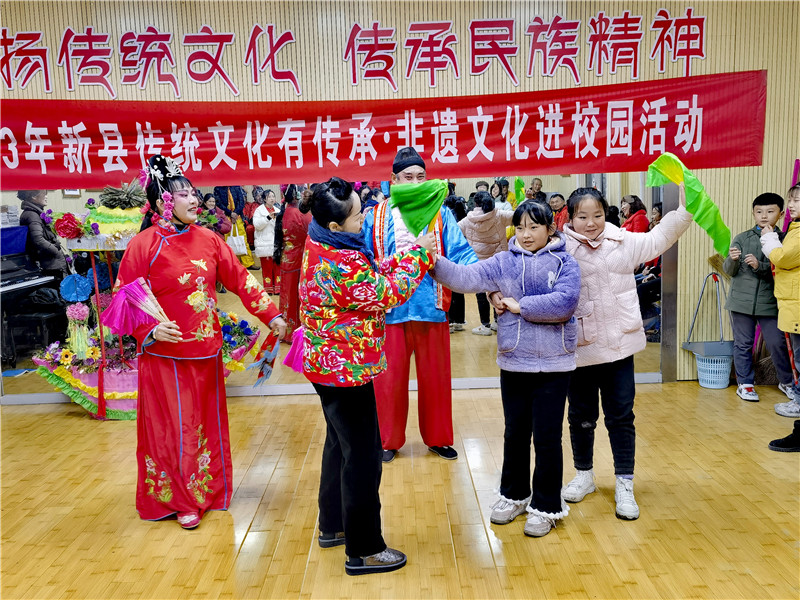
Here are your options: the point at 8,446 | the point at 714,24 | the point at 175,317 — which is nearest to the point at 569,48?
the point at 714,24

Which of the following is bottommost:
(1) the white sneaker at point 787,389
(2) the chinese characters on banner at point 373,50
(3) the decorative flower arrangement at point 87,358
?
(1) the white sneaker at point 787,389

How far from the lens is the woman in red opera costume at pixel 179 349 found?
2898mm

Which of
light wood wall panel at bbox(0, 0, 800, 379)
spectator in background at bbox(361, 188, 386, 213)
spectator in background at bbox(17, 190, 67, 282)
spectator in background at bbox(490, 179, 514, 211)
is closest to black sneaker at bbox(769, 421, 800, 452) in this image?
light wood wall panel at bbox(0, 0, 800, 379)

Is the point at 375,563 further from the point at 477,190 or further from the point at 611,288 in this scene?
the point at 477,190

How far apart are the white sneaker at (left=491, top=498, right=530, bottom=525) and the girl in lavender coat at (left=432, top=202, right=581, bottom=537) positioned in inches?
4.9

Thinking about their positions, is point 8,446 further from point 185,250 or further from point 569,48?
point 569,48

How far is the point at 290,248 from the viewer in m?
4.71

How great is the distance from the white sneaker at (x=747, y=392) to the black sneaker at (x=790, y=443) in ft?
2.67

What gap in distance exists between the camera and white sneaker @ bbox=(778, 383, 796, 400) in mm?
4155

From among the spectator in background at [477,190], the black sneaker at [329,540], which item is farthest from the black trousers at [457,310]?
the black sneaker at [329,540]

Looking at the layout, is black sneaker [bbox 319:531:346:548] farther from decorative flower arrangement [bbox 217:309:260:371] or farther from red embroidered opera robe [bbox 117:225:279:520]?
decorative flower arrangement [bbox 217:309:260:371]

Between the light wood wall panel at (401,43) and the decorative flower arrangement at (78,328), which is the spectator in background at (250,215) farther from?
the decorative flower arrangement at (78,328)

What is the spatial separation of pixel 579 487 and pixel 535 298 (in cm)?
100

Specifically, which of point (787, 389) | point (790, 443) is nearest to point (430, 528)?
point (790, 443)
